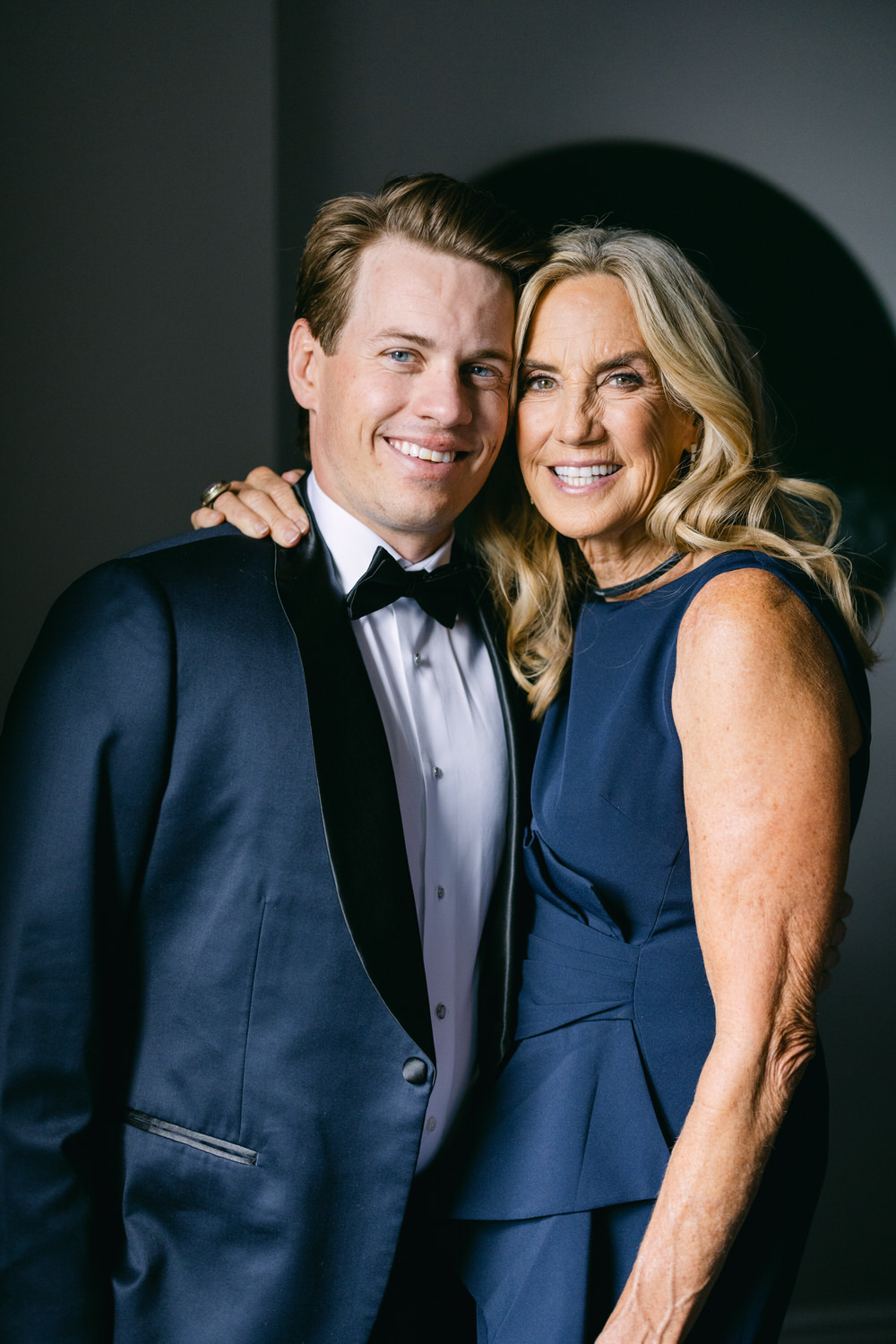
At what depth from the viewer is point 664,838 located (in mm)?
1379

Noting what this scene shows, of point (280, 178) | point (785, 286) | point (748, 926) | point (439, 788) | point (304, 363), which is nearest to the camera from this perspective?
point (748, 926)

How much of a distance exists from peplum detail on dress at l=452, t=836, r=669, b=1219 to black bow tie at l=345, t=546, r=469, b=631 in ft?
1.30

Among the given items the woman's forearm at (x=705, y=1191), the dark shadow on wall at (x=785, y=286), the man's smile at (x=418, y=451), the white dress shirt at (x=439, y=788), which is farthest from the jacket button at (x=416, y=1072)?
the dark shadow on wall at (x=785, y=286)

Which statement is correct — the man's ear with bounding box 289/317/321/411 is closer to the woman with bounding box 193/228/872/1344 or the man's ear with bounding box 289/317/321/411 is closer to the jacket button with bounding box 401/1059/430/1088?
the woman with bounding box 193/228/872/1344

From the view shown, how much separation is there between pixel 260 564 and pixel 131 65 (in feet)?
4.39

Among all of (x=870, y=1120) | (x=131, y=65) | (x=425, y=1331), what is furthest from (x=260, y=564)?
(x=870, y=1120)

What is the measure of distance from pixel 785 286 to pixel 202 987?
2.23m

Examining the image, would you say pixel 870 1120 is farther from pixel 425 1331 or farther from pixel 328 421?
pixel 328 421

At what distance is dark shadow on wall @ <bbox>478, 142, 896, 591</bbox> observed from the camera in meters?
2.52

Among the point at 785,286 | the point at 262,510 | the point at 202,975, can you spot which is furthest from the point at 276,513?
the point at 785,286

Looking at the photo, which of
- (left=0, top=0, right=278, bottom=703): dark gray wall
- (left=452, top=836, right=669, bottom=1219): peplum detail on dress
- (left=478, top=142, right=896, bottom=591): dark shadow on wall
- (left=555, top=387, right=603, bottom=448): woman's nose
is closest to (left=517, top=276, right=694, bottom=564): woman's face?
(left=555, top=387, right=603, bottom=448): woman's nose

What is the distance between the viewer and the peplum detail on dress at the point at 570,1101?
52.4 inches

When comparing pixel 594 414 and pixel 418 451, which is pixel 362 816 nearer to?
pixel 418 451

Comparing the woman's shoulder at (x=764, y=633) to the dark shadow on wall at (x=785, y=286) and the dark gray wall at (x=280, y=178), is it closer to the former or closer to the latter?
the dark gray wall at (x=280, y=178)
